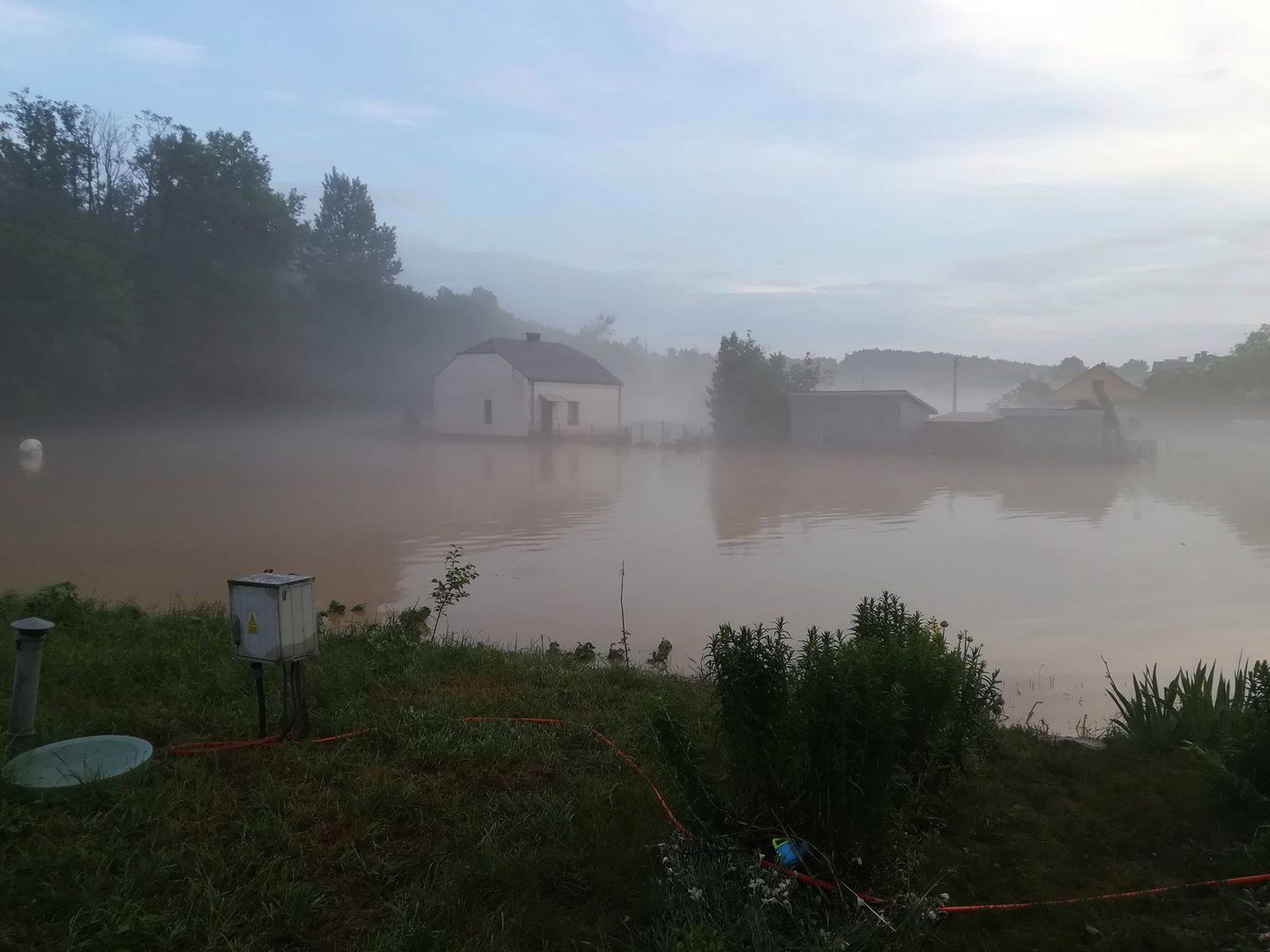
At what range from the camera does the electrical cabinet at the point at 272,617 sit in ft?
15.1

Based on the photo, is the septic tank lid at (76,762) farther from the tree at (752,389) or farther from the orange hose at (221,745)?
the tree at (752,389)

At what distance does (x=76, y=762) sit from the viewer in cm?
432

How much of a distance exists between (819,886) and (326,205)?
86.3 metres

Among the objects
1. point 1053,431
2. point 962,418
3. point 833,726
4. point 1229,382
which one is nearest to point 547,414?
point 962,418

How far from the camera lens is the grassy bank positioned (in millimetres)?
3184

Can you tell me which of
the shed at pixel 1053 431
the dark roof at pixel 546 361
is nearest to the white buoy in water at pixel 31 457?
the dark roof at pixel 546 361

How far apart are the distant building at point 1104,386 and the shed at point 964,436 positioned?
19324 mm

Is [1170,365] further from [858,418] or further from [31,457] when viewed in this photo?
[31,457]

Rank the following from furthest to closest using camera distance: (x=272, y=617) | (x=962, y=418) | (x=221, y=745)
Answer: (x=962, y=418) < (x=221, y=745) < (x=272, y=617)

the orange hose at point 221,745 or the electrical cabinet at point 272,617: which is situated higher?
the electrical cabinet at point 272,617

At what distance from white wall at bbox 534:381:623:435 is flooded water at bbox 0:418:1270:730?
12.2 metres

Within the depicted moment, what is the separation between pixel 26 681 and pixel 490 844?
263cm

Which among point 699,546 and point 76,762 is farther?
point 699,546

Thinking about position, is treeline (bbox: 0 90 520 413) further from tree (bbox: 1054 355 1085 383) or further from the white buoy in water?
tree (bbox: 1054 355 1085 383)
